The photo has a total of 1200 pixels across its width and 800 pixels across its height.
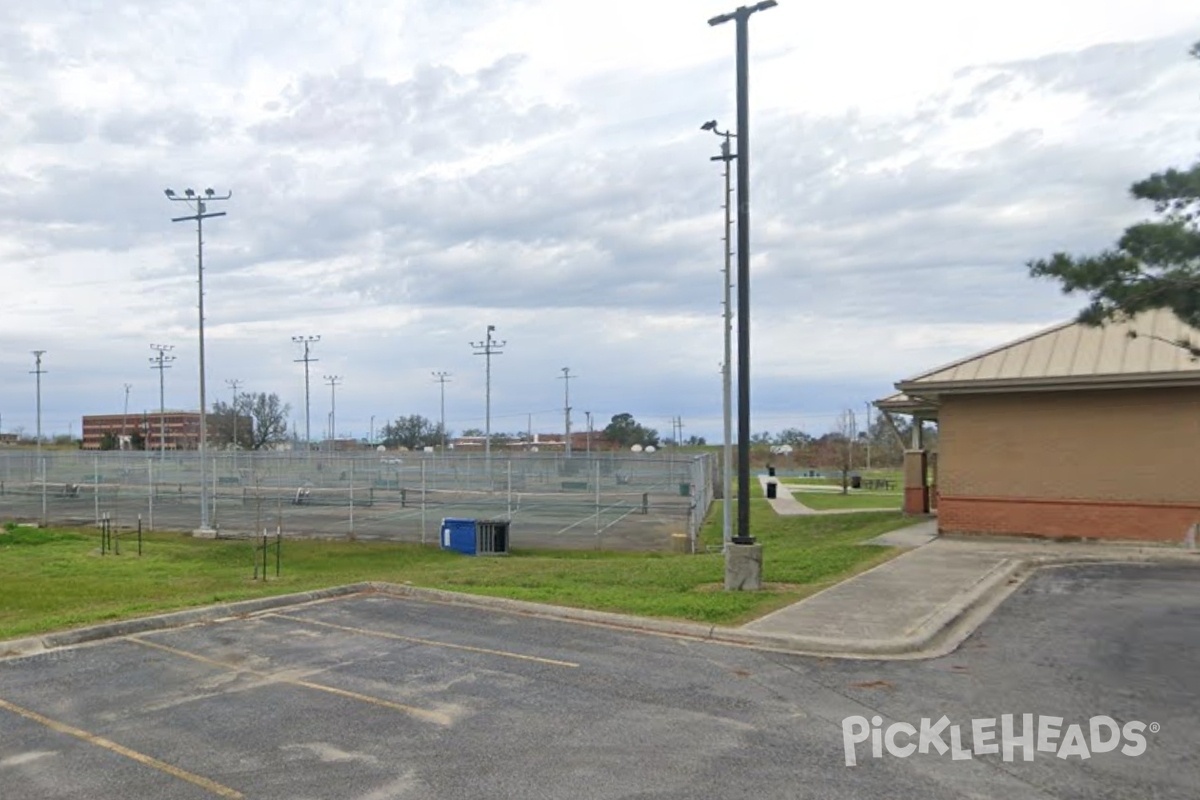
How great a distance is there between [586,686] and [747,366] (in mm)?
5586

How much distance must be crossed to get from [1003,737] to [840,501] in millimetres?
36616

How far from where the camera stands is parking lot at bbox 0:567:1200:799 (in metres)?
5.18

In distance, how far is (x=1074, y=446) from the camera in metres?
17.7

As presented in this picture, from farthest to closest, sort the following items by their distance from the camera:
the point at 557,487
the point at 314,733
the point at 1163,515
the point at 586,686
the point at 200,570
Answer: the point at 557,487, the point at 200,570, the point at 1163,515, the point at 586,686, the point at 314,733

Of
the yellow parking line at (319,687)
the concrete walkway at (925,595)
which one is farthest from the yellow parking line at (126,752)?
the concrete walkway at (925,595)

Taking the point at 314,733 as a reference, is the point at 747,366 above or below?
above

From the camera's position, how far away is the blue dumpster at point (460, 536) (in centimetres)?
2302

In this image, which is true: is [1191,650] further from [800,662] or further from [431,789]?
[431,789]

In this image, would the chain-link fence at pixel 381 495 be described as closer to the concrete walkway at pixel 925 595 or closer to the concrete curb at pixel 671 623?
the concrete walkway at pixel 925 595

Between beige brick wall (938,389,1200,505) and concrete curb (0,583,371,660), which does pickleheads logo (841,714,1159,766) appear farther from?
beige brick wall (938,389,1200,505)

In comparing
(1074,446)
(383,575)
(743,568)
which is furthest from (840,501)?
(743,568)

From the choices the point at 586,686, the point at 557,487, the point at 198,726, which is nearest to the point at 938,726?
the point at 586,686

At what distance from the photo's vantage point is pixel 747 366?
1165cm

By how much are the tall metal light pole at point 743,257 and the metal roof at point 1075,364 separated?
27.2ft
